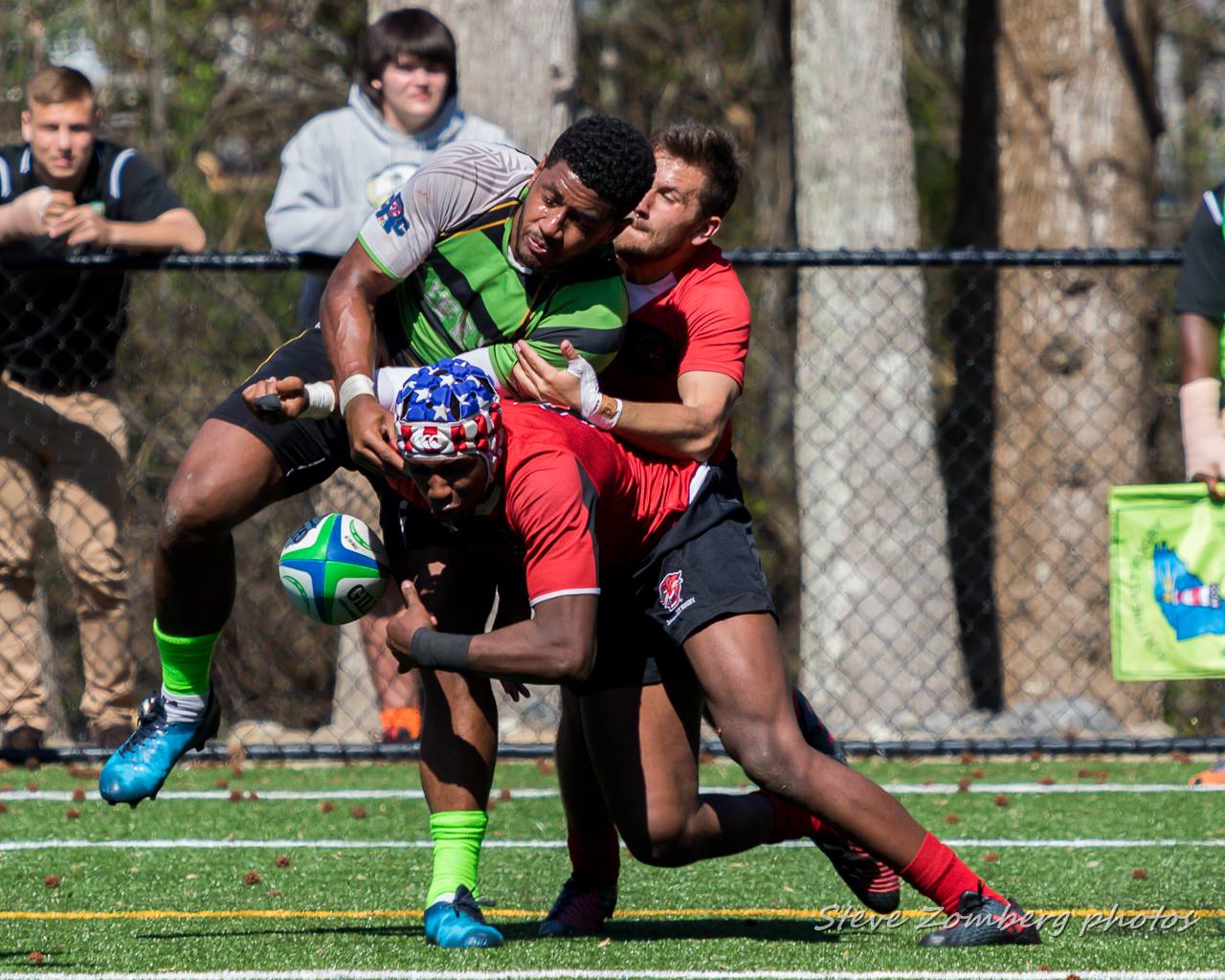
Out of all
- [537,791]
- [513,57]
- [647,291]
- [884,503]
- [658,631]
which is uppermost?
[513,57]

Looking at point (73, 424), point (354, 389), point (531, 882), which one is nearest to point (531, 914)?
point (531, 882)

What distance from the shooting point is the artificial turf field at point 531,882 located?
3857mm

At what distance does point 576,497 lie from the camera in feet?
12.3

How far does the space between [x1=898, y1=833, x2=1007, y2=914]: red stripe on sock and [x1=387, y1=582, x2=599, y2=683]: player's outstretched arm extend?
2.99ft

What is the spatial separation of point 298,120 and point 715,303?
1028cm

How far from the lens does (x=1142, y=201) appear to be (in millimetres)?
9398

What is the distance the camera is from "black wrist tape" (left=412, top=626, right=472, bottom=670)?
381 cm

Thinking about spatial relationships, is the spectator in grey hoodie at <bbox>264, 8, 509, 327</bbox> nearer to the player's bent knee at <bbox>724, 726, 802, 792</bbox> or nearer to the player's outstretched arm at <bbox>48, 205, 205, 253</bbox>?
the player's outstretched arm at <bbox>48, 205, 205, 253</bbox>

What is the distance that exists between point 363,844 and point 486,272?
2.23 meters

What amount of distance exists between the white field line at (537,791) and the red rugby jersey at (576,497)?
8.01 ft

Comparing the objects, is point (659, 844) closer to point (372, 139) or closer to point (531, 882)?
point (531, 882)

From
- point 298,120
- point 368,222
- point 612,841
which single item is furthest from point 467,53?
point 298,120

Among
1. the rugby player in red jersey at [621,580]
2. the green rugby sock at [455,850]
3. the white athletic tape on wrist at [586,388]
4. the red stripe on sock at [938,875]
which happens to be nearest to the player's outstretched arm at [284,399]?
the rugby player in red jersey at [621,580]

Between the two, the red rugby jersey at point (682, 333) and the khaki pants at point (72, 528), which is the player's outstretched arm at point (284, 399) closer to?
the red rugby jersey at point (682, 333)
